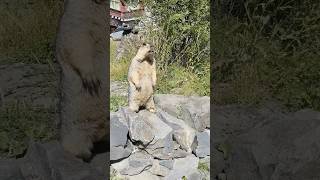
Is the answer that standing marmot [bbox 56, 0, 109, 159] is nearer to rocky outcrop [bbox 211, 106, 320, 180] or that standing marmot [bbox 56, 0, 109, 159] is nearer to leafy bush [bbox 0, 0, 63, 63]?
rocky outcrop [bbox 211, 106, 320, 180]

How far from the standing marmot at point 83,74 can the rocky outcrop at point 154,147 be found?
0.23 m

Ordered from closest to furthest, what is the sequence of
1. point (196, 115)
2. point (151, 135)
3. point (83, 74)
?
point (83, 74), point (151, 135), point (196, 115)

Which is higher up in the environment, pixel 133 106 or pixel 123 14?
pixel 123 14

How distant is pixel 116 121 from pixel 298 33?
8.32ft

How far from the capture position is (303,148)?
2.99 m

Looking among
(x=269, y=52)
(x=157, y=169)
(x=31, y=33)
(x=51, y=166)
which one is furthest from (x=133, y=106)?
(x=269, y=52)

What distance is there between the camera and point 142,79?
3787mm

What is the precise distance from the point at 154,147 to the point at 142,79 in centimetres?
60

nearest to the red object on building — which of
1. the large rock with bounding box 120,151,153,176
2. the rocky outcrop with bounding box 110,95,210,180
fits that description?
the rocky outcrop with bounding box 110,95,210,180

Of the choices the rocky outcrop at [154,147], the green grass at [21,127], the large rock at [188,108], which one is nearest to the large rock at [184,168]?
the rocky outcrop at [154,147]

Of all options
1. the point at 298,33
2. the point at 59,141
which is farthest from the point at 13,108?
the point at 298,33

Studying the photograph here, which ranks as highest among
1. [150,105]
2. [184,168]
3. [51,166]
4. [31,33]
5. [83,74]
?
[31,33]

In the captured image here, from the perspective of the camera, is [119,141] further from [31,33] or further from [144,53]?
[31,33]

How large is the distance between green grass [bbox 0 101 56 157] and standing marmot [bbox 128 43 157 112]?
2.54 feet
